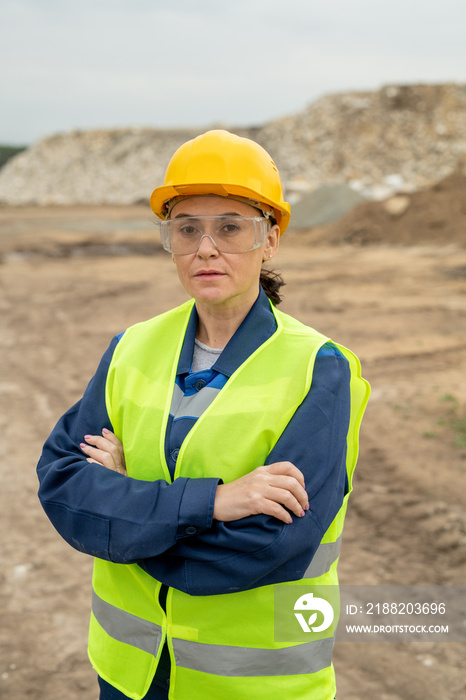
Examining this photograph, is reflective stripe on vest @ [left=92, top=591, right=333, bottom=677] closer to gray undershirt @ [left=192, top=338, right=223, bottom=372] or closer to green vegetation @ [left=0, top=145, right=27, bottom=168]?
gray undershirt @ [left=192, top=338, right=223, bottom=372]

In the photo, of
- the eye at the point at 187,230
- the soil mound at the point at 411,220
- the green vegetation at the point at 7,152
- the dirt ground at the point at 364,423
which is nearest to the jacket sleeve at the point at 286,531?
the eye at the point at 187,230

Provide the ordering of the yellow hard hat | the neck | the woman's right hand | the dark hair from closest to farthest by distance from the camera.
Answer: the woman's right hand, the yellow hard hat, the neck, the dark hair

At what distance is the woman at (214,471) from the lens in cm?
171

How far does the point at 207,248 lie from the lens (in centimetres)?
186

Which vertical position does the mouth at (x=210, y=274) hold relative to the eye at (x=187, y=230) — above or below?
below

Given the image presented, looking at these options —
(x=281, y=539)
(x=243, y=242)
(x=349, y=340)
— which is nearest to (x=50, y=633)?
(x=281, y=539)

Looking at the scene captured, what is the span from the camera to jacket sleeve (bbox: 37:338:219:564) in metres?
1.69

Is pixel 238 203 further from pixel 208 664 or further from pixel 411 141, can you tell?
pixel 411 141

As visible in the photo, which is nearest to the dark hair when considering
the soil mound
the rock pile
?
the soil mound

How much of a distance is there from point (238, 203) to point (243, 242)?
116 mm

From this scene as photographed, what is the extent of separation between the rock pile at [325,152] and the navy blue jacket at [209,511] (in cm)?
3114

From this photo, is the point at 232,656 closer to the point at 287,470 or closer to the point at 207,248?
the point at 287,470

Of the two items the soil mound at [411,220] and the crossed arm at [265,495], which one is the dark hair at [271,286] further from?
the soil mound at [411,220]

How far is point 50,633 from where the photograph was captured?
383 centimetres
